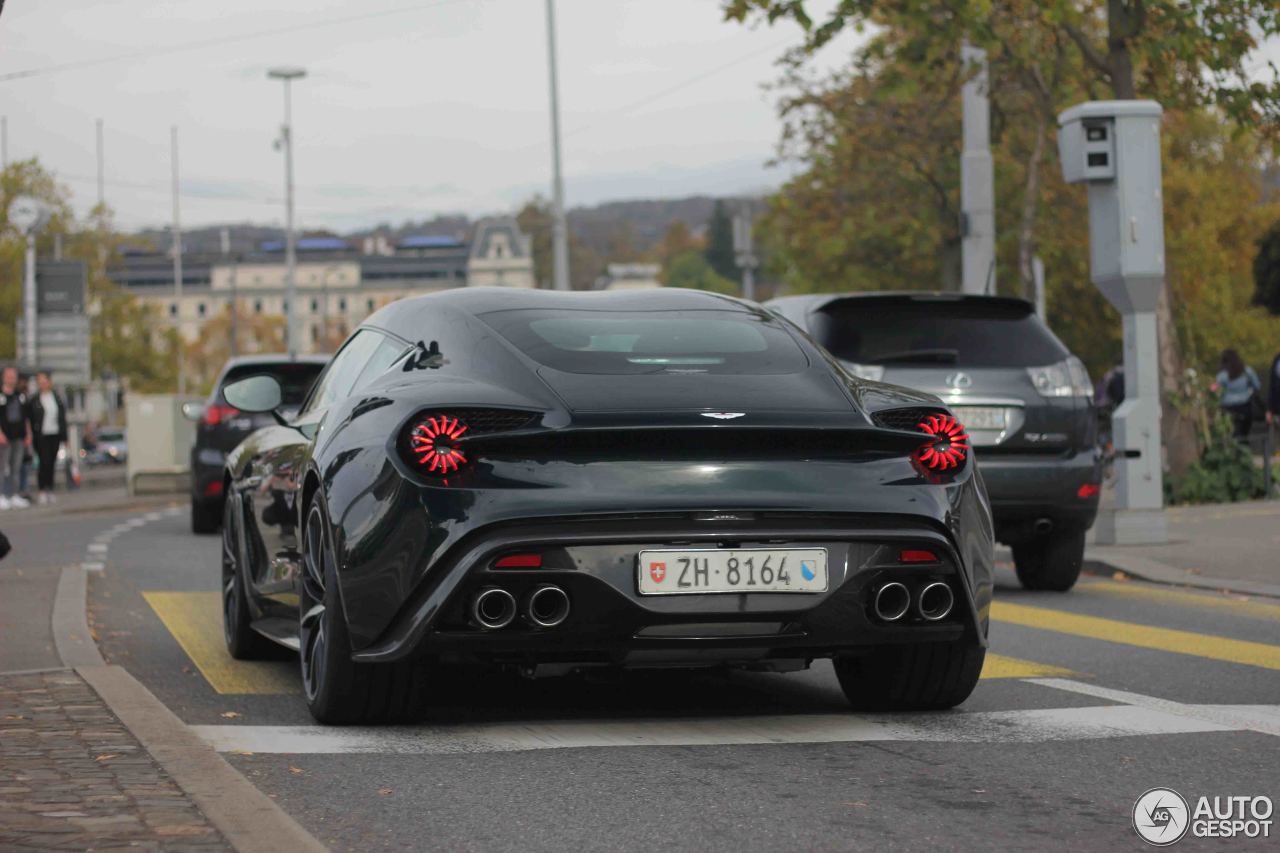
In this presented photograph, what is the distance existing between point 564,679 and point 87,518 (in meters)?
18.7

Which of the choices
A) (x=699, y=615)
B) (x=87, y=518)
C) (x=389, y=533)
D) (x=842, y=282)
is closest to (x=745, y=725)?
(x=699, y=615)

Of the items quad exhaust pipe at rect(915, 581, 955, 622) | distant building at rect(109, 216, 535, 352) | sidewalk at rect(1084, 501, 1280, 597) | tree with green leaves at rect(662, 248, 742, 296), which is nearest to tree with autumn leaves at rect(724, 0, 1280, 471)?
sidewalk at rect(1084, 501, 1280, 597)

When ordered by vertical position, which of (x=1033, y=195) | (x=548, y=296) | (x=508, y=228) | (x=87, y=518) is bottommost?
(x=87, y=518)

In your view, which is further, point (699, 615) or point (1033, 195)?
point (1033, 195)

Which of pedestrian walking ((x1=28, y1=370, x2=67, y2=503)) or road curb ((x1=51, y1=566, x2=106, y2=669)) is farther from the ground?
pedestrian walking ((x1=28, y1=370, x2=67, y2=503))

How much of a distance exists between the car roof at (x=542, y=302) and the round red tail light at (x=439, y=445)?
89cm

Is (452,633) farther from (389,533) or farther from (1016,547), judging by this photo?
(1016,547)

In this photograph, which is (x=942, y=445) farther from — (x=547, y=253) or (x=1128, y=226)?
(x=547, y=253)

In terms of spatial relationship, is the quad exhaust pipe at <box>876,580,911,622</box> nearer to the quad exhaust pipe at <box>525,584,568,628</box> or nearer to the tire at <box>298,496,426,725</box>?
the quad exhaust pipe at <box>525,584,568,628</box>

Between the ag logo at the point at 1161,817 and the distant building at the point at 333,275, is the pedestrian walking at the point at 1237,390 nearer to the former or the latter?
the ag logo at the point at 1161,817

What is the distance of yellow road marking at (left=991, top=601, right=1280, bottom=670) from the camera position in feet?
29.0

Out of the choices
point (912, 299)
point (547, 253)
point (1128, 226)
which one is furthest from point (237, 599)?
point (547, 253)

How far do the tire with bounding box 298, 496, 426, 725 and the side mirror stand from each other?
5.37ft

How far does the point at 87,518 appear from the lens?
83.6 ft
